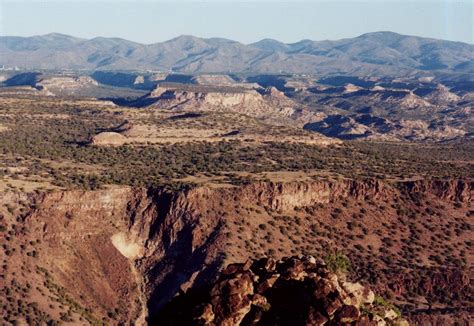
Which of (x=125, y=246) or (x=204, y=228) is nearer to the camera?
(x=204, y=228)

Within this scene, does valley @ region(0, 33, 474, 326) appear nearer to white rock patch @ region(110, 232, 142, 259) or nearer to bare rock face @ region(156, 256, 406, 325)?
white rock patch @ region(110, 232, 142, 259)

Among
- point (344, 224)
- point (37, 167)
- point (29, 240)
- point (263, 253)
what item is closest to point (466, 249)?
point (344, 224)

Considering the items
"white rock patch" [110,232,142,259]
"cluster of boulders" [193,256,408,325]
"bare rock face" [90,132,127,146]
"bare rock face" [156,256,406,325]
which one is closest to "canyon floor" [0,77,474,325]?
"white rock patch" [110,232,142,259]

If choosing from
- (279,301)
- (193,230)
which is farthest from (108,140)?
(279,301)

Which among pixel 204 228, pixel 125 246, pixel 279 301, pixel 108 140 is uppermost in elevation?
pixel 279 301

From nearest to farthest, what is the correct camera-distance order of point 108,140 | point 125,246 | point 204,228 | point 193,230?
point 193,230 → point 204,228 → point 125,246 → point 108,140

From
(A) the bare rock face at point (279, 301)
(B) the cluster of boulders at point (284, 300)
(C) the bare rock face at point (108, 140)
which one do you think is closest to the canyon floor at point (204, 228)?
(C) the bare rock face at point (108, 140)

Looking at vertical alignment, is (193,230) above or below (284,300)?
below

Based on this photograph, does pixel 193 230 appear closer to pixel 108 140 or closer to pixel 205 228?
pixel 205 228

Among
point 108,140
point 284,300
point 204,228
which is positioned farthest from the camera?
point 108,140
